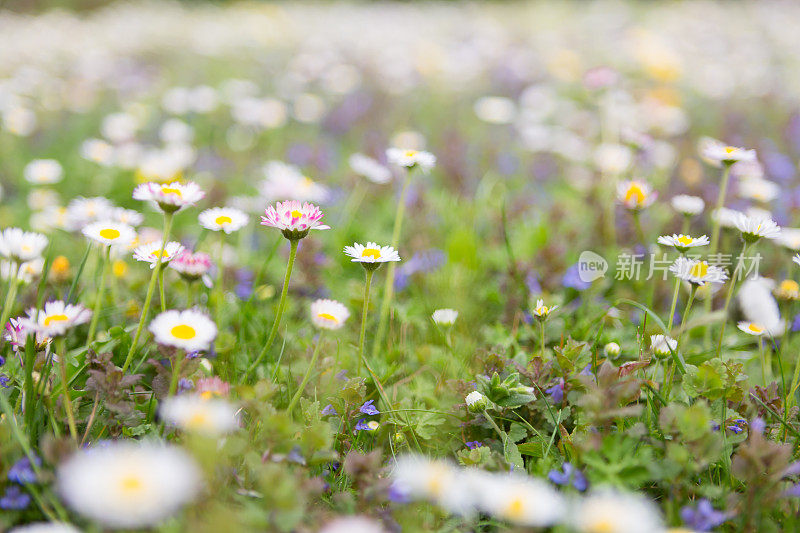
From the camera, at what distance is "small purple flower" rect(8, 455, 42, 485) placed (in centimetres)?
108

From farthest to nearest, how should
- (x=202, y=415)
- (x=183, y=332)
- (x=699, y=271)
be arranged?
(x=699, y=271) < (x=183, y=332) < (x=202, y=415)

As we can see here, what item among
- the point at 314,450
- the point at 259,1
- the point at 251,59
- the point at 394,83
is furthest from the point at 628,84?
the point at 259,1

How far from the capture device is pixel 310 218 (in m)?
1.35

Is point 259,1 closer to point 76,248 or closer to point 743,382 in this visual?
point 76,248

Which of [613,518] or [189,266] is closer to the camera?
[613,518]

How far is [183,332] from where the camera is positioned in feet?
3.88

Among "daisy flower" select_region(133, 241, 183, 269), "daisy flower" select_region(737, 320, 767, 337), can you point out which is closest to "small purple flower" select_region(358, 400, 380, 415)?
"daisy flower" select_region(133, 241, 183, 269)

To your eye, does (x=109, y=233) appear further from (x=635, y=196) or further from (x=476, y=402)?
(x=635, y=196)

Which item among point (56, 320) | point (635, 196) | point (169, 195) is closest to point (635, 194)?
point (635, 196)

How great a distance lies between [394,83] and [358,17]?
4412mm
